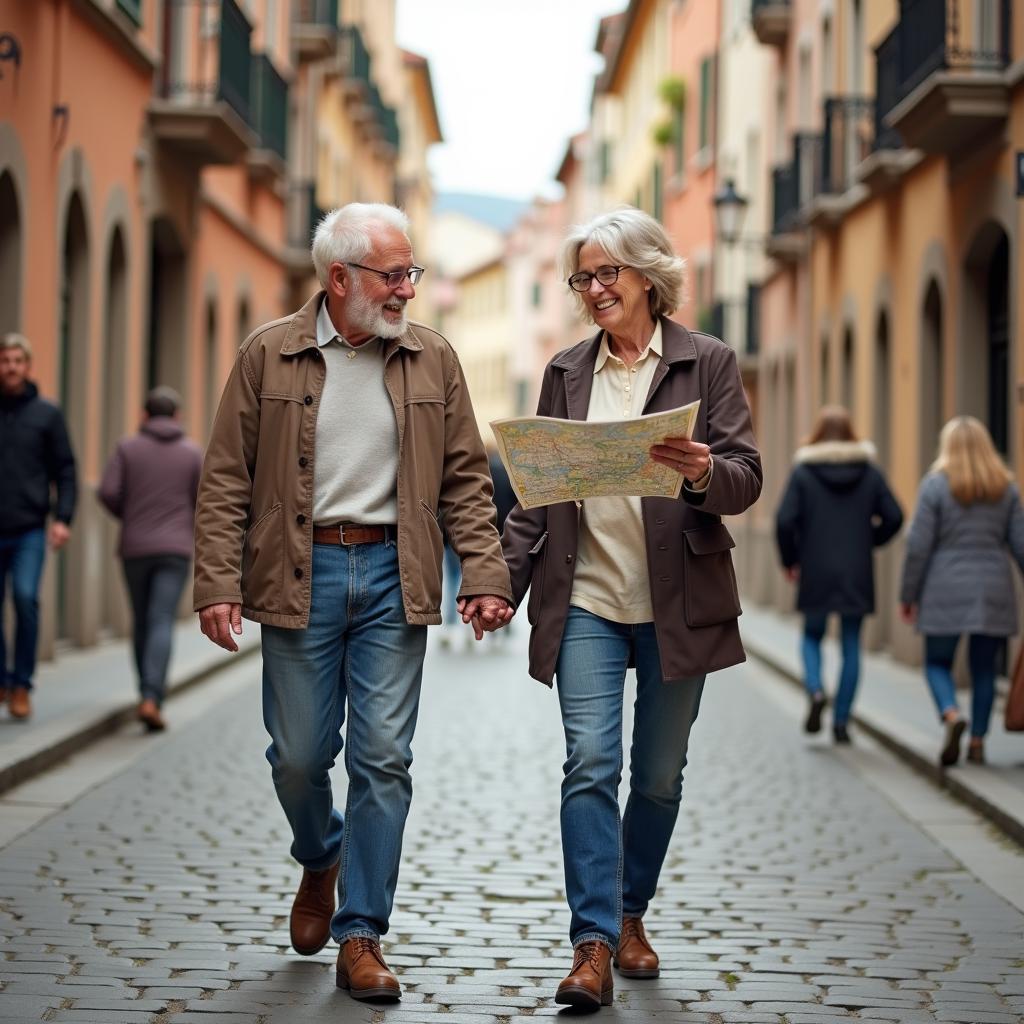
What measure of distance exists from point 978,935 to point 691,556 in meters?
1.92

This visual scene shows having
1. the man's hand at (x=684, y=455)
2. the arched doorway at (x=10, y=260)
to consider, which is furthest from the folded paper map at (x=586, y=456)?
the arched doorway at (x=10, y=260)

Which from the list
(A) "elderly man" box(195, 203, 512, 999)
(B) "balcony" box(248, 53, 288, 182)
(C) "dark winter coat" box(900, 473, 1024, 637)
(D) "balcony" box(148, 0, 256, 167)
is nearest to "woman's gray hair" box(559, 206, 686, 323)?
(A) "elderly man" box(195, 203, 512, 999)

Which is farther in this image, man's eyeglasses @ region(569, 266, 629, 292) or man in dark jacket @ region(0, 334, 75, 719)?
man in dark jacket @ region(0, 334, 75, 719)

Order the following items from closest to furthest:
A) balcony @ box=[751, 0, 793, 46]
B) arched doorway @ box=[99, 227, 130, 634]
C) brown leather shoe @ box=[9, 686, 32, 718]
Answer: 1. brown leather shoe @ box=[9, 686, 32, 718]
2. arched doorway @ box=[99, 227, 130, 634]
3. balcony @ box=[751, 0, 793, 46]

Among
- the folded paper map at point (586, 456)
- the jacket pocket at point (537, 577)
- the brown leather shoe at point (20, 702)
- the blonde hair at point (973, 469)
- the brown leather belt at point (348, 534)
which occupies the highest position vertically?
the blonde hair at point (973, 469)

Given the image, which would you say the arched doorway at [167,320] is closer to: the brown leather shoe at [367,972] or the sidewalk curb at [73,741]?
the sidewalk curb at [73,741]

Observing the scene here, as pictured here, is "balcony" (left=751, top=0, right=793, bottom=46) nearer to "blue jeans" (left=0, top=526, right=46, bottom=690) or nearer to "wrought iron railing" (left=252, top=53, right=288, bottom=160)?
"wrought iron railing" (left=252, top=53, right=288, bottom=160)

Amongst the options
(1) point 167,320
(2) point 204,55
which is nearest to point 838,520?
(1) point 167,320

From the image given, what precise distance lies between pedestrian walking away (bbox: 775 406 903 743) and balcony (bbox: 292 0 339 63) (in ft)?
62.7

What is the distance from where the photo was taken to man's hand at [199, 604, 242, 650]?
5.26 meters

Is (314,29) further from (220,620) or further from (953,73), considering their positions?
(220,620)

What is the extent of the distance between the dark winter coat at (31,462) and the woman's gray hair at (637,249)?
623 cm

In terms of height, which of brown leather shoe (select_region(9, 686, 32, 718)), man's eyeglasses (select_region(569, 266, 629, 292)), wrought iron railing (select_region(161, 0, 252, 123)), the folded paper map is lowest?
brown leather shoe (select_region(9, 686, 32, 718))

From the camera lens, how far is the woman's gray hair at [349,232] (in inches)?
214
